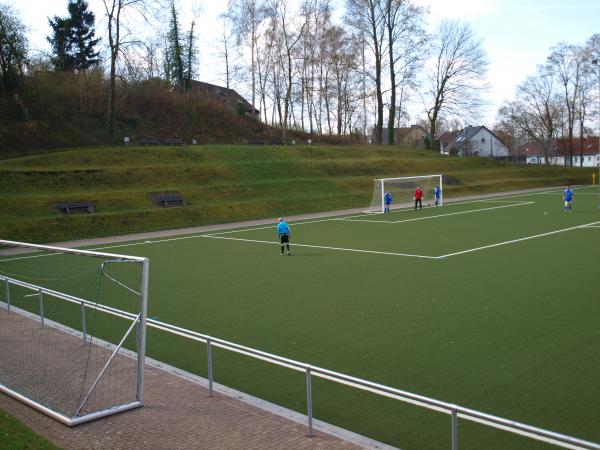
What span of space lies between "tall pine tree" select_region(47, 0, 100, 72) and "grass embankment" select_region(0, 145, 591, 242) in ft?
47.4

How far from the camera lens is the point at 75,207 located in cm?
3164

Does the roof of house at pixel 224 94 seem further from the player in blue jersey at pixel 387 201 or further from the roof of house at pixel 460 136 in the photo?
the roof of house at pixel 460 136

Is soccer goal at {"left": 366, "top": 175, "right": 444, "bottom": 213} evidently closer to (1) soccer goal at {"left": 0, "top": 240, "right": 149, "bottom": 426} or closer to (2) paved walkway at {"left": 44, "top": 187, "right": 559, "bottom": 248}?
(2) paved walkway at {"left": 44, "top": 187, "right": 559, "bottom": 248}

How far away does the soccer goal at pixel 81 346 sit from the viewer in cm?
799

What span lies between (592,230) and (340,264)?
1352 cm

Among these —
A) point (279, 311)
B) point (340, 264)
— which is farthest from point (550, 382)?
point (340, 264)

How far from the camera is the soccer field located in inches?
306

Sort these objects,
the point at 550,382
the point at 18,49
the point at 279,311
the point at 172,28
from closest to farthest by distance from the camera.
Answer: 1. the point at 550,382
2. the point at 279,311
3. the point at 18,49
4. the point at 172,28

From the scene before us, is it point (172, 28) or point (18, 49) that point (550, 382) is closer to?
point (18, 49)

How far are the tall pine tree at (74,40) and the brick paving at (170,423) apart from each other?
47238mm

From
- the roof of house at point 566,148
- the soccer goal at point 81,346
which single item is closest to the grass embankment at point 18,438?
the soccer goal at point 81,346

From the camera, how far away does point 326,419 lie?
7.60m

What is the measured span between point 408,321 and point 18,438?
7.82 meters

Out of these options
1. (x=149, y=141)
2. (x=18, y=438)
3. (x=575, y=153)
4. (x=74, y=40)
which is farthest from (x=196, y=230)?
(x=575, y=153)
